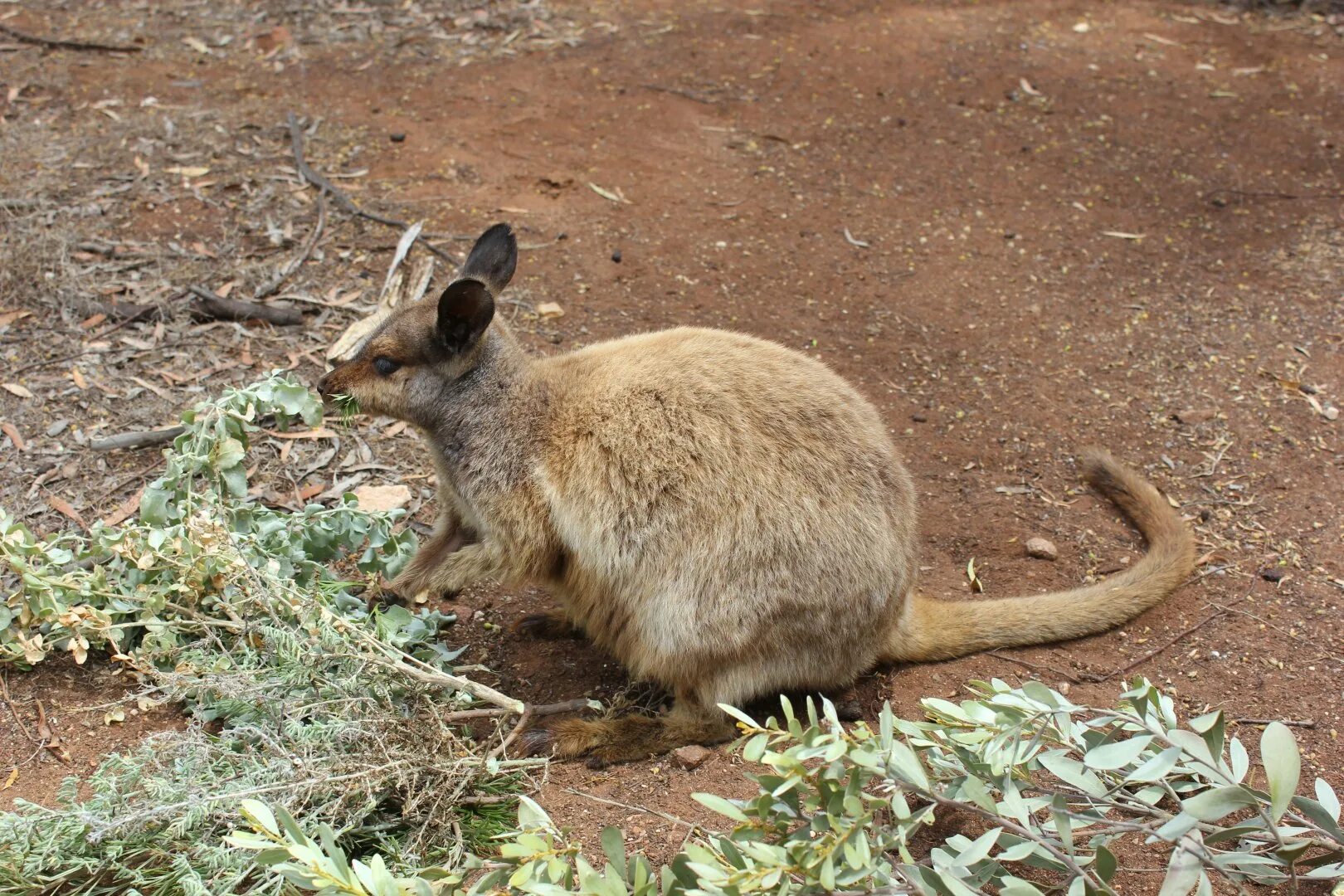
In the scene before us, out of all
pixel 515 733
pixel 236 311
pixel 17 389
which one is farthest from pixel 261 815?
pixel 236 311

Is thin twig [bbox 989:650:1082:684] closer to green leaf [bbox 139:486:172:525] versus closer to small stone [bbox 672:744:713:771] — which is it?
small stone [bbox 672:744:713:771]

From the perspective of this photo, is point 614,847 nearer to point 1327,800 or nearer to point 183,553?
point 1327,800

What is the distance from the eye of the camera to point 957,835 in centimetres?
296

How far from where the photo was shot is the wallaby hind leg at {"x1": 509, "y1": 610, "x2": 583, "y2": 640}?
15.8 feet

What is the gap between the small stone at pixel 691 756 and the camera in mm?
4008

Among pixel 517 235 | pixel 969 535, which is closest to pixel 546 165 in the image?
pixel 517 235

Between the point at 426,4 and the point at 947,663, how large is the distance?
25.4ft

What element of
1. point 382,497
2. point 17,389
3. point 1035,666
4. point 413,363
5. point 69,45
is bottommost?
point 1035,666

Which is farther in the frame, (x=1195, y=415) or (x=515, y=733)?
(x=1195, y=415)

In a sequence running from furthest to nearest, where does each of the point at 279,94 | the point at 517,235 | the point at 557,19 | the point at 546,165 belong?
the point at 557,19 < the point at 279,94 < the point at 546,165 < the point at 517,235

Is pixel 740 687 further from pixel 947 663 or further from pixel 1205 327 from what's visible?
pixel 1205 327

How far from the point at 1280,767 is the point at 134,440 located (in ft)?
15.7

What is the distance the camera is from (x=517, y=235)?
6.89 metres

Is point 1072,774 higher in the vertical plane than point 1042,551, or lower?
higher
